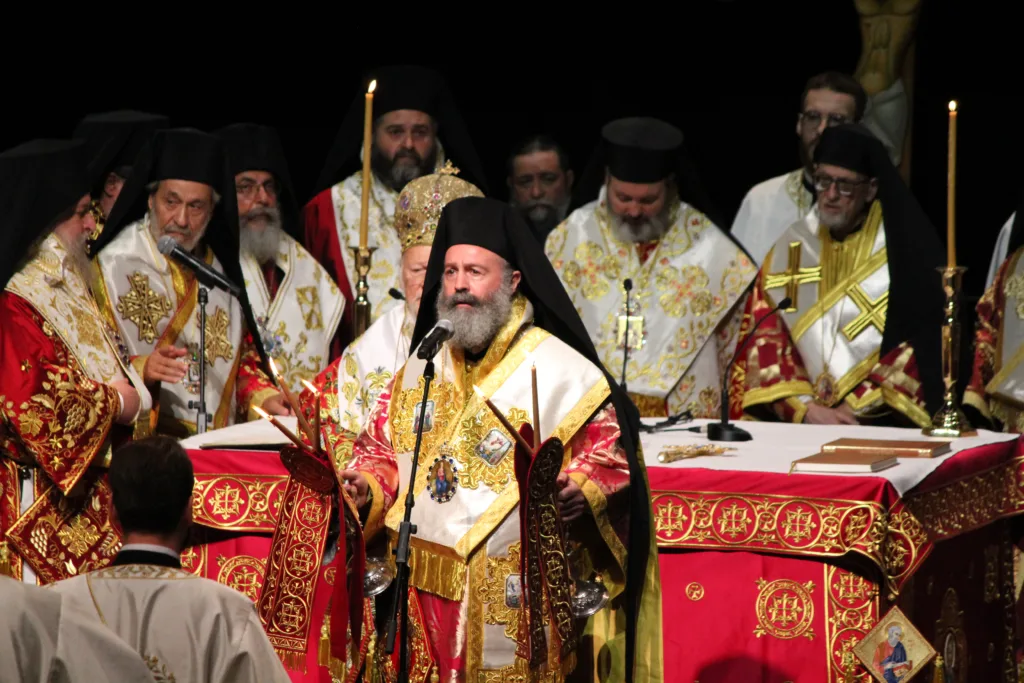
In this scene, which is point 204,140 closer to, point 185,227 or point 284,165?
point 185,227

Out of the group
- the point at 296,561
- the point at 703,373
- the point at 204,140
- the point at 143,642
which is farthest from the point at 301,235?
the point at 143,642

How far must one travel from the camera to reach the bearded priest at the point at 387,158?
9.27 metres

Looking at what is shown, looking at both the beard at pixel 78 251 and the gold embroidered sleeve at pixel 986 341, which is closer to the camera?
the beard at pixel 78 251

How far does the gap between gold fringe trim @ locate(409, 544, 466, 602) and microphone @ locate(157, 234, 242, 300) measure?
6.40 feet

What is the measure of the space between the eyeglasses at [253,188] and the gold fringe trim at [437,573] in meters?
3.85

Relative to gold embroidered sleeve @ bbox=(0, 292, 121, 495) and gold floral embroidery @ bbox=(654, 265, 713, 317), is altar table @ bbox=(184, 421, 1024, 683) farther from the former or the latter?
gold floral embroidery @ bbox=(654, 265, 713, 317)

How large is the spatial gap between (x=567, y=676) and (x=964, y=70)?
5617 millimetres

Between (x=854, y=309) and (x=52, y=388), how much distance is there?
3.65m

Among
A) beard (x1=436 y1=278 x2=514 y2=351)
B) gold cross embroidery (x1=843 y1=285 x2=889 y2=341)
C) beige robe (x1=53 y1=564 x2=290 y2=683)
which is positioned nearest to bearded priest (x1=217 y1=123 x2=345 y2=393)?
gold cross embroidery (x1=843 y1=285 x2=889 y2=341)

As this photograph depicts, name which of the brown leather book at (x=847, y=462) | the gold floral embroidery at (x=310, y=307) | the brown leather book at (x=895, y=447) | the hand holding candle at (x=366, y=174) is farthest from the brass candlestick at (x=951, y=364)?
the gold floral embroidery at (x=310, y=307)

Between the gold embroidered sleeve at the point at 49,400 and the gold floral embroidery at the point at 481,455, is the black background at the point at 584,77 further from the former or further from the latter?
the gold floral embroidery at the point at 481,455

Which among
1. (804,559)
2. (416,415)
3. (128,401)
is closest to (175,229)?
(128,401)

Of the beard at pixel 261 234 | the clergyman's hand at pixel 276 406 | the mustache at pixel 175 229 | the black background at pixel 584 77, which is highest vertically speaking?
the black background at pixel 584 77

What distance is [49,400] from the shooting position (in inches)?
275
